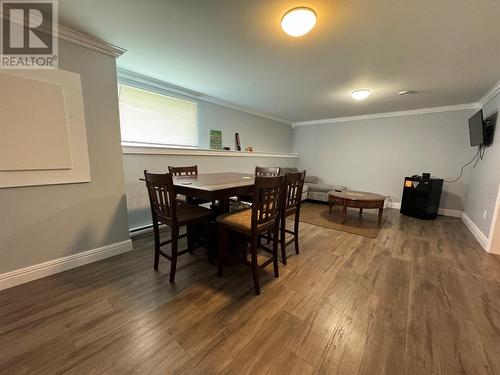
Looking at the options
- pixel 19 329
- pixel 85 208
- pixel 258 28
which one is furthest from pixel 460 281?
pixel 85 208

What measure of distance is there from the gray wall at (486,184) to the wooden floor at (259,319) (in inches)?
35.4

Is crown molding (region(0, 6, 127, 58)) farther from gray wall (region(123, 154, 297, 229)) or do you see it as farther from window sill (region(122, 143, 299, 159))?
gray wall (region(123, 154, 297, 229))

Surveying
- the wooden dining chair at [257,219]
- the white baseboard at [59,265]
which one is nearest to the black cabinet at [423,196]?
the wooden dining chair at [257,219]

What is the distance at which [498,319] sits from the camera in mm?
1435

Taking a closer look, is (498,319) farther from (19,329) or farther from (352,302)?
(19,329)

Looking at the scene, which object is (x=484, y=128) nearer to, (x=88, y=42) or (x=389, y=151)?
(x=389, y=151)

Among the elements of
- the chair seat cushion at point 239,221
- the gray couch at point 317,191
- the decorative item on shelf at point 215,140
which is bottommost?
the gray couch at point 317,191

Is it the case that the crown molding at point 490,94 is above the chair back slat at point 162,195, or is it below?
above

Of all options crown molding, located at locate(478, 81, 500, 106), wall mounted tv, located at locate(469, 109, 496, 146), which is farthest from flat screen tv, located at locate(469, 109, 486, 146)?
crown molding, located at locate(478, 81, 500, 106)

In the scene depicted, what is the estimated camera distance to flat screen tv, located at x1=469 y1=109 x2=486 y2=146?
9.68ft

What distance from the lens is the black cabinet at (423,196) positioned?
3.71 meters

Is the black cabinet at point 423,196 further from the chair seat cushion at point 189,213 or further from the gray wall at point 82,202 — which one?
the gray wall at point 82,202

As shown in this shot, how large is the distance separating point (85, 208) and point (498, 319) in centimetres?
356
